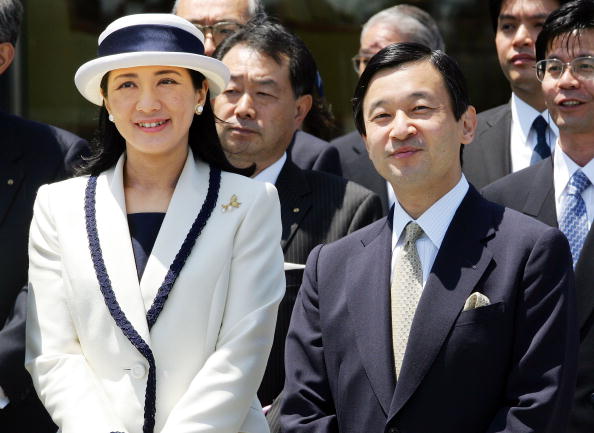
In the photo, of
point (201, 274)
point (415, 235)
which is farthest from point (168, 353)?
point (415, 235)

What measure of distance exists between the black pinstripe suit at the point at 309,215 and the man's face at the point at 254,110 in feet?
0.47

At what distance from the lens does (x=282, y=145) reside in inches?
184

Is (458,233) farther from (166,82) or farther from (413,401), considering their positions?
(166,82)

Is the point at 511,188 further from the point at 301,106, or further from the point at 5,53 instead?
the point at 5,53

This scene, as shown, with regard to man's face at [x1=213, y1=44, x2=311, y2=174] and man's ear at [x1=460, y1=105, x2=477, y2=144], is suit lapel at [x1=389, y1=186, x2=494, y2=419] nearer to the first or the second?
man's ear at [x1=460, y1=105, x2=477, y2=144]

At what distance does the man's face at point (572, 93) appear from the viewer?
14.2 ft

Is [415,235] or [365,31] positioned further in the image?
[365,31]

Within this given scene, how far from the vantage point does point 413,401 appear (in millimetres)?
3377

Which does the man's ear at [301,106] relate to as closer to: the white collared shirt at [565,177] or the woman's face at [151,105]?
the white collared shirt at [565,177]

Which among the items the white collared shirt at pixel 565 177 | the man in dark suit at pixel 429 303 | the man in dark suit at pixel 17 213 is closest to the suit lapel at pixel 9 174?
the man in dark suit at pixel 17 213

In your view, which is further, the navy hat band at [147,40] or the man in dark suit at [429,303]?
the navy hat band at [147,40]

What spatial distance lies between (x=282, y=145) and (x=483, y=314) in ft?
5.07

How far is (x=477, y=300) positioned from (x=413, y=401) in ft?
1.13

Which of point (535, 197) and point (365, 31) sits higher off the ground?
point (365, 31)
